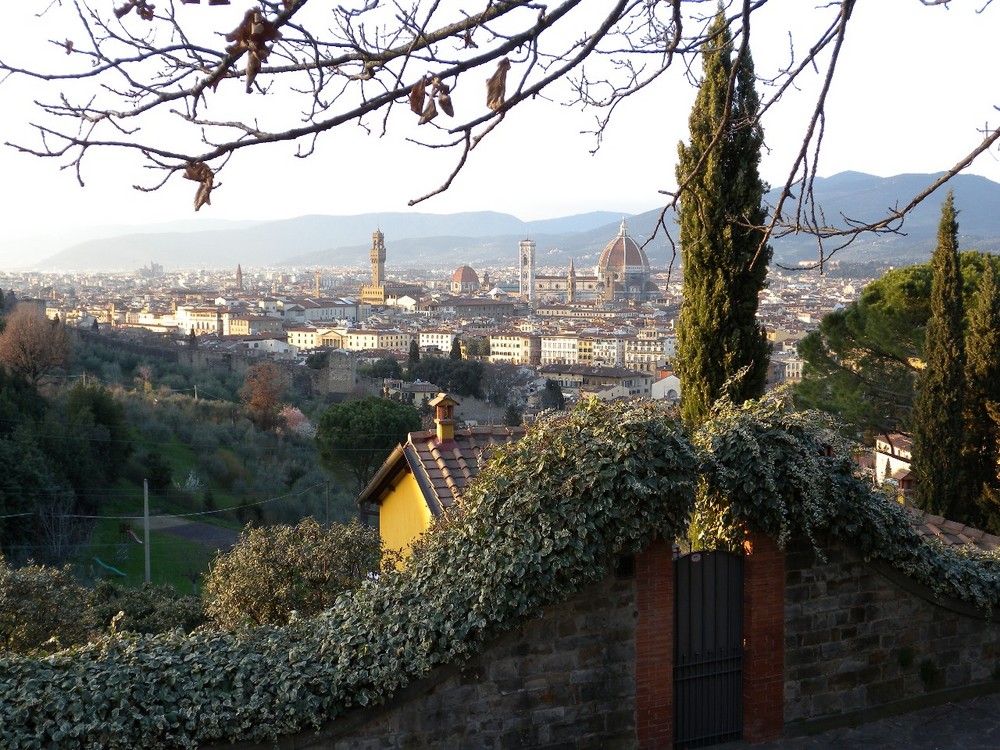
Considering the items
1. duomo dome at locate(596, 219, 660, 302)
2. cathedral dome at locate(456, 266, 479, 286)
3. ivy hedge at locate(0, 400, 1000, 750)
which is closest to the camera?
ivy hedge at locate(0, 400, 1000, 750)

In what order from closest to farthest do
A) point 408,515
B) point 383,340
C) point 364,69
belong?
point 364,69 → point 408,515 → point 383,340

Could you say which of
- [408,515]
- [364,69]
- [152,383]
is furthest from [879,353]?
[152,383]

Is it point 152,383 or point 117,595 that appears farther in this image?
point 152,383

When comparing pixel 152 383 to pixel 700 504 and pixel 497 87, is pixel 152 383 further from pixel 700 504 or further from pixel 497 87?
pixel 497 87

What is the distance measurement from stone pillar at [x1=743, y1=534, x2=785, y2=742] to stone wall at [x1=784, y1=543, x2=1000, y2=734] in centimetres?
5

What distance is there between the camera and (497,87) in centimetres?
191

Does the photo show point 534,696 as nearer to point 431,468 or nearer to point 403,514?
point 431,468

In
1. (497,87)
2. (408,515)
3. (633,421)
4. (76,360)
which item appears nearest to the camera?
(497,87)

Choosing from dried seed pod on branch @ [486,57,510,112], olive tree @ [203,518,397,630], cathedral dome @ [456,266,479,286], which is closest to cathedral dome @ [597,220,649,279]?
cathedral dome @ [456,266,479,286]

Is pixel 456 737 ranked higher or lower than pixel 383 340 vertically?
higher

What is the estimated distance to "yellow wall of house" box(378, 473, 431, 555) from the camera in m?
7.34

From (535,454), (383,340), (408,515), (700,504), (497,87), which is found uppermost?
(497,87)

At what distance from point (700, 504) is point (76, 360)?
86.7 ft

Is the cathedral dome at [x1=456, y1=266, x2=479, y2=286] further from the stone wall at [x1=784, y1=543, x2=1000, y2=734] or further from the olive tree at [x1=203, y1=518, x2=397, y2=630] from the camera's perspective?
the stone wall at [x1=784, y1=543, x2=1000, y2=734]
